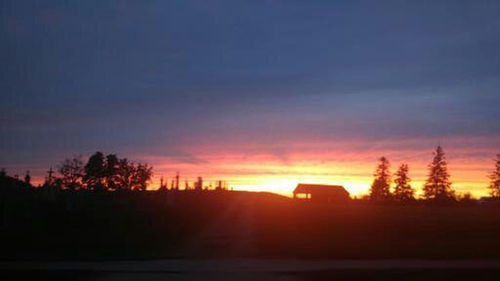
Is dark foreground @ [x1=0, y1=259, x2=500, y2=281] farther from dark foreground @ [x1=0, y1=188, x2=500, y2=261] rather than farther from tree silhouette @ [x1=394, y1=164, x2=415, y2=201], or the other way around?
tree silhouette @ [x1=394, y1=164, x2=415, y2=201]

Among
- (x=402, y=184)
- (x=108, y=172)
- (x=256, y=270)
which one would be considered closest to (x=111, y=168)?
(x=108, y=172)

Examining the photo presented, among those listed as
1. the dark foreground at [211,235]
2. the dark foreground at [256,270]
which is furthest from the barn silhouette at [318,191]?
the dark foreground at [256,270]

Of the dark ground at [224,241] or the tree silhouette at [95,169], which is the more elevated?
the tree silhouette at [95,169]

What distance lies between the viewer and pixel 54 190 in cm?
3453

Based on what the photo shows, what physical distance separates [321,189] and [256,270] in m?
82.7

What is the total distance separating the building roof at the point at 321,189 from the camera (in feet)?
313

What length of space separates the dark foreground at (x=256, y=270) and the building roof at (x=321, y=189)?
3082 inches

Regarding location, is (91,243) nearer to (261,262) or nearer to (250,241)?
(250,241)

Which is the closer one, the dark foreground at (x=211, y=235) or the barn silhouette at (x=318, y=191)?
the dark foreground at (x=211, y=235)

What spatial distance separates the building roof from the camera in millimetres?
95275

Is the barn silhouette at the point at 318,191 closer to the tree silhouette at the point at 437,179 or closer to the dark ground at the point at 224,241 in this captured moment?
the tree silhouette at the point at 437,179

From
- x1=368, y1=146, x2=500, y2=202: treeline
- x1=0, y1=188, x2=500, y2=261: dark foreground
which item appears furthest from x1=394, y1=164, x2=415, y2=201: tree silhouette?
x1=0, y1=188, x2=500, y2=261: dark foreground

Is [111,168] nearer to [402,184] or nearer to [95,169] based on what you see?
[95,169]

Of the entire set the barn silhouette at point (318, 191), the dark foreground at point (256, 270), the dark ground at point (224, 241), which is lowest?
the dark foreground at point (256, 270)
